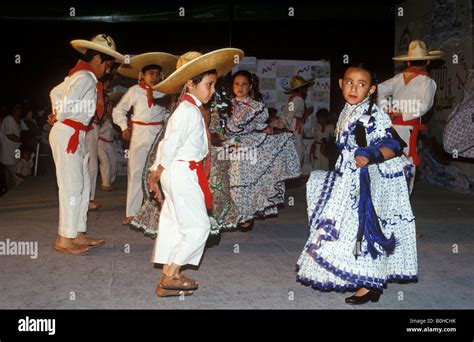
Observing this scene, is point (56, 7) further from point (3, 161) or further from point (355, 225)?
point (355, 225)

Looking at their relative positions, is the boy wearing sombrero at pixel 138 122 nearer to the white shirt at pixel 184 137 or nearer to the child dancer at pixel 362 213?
the white shirt at pixel 184 137

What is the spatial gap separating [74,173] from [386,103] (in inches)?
127

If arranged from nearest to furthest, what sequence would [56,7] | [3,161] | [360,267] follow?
[360,267] → [3,161] → [56,7]

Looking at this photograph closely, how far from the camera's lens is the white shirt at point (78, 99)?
552cm

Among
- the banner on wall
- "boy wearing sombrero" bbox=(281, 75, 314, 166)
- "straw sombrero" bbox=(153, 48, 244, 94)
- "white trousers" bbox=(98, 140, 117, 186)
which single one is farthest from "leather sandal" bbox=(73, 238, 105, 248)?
the banner on wall

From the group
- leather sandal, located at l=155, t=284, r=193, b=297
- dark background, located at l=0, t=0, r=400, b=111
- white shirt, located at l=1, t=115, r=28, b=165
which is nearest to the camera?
leather sandal, located at l=155, t=284, r=193, b=297

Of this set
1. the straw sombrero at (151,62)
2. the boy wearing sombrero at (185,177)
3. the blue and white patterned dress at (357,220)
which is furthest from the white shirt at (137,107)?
the blue and white patterned dress at (357,220)

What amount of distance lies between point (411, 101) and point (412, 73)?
323 mm

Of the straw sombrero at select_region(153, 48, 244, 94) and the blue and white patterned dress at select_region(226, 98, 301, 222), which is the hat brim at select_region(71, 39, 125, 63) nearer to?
the straw sombrero at select_region(153, 48, 244, 94)

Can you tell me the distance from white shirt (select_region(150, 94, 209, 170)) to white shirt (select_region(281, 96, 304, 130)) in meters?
6.19

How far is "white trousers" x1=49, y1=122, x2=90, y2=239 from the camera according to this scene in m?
5.60

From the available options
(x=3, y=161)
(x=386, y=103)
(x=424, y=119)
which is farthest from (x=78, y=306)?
(x=424, y=119)

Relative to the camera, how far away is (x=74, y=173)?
223 inches

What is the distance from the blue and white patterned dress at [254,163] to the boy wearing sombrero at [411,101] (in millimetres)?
1221
